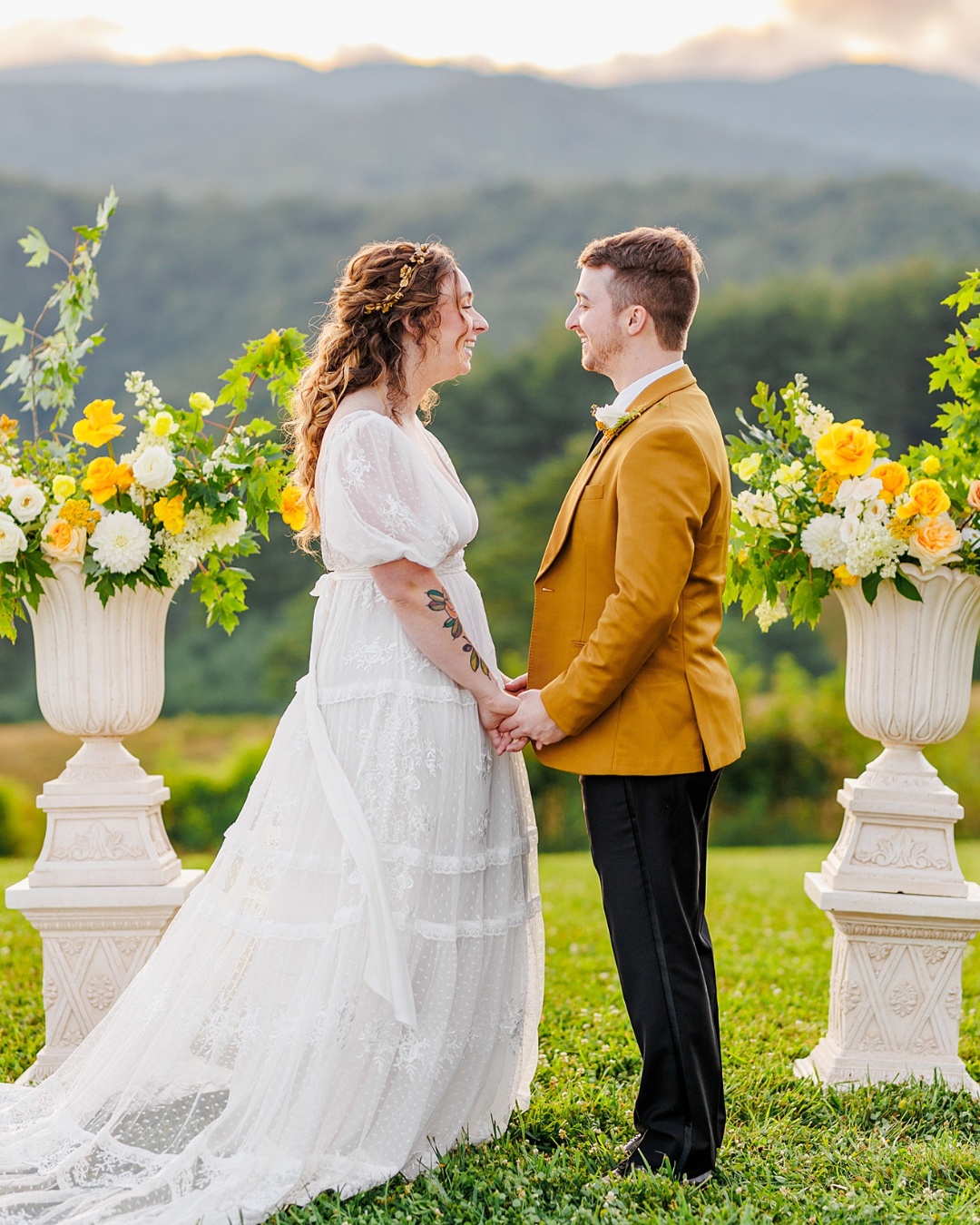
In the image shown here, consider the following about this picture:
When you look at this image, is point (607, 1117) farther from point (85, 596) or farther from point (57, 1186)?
point (85, 596)


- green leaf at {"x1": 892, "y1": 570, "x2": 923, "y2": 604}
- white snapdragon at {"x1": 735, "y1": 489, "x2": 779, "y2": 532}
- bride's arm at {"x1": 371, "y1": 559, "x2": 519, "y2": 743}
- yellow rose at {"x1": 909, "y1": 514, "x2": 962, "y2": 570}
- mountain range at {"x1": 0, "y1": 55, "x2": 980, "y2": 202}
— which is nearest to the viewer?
bride's arm at {"x1": 371, "y1": 559, "x2": 519, "y2": 743}

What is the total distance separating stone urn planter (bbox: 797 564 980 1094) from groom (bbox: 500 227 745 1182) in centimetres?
84

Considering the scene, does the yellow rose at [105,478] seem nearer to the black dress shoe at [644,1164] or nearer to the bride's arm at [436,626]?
the bride's arm at [436,626]

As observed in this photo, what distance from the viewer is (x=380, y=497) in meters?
2.79

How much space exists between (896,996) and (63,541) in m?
2.77

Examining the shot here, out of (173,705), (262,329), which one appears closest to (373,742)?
(173,705)

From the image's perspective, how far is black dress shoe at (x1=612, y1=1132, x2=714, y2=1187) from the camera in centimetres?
279

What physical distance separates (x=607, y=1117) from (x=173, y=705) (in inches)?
696

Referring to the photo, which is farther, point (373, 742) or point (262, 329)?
point (262, 329)

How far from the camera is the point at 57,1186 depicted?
8.71 ft

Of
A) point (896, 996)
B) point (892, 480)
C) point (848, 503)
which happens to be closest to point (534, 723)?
point (848, 503)

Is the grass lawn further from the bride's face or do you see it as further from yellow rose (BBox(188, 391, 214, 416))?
yellow rose (BBox(188, 391, 214, 416))

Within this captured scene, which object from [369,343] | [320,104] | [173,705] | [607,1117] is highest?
[320,104]

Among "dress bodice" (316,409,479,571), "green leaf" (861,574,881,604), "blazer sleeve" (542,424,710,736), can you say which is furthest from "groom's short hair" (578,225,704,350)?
"green leaf" (861,574,881,604)
